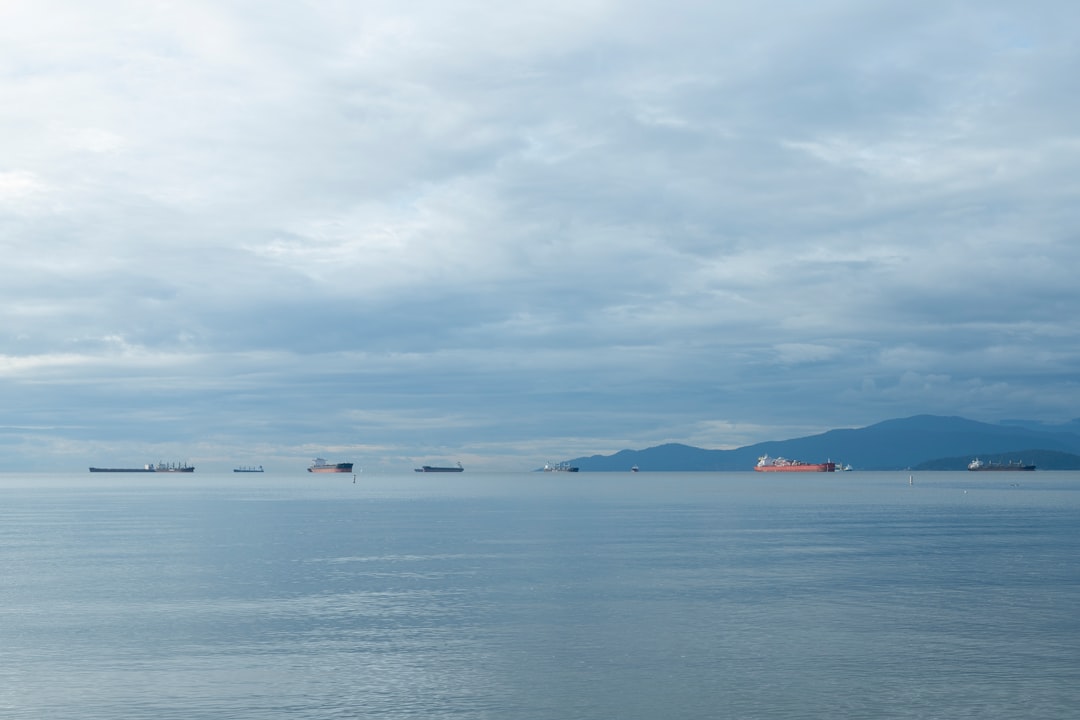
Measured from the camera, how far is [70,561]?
74.9 metres

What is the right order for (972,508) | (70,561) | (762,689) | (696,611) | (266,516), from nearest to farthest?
1. (762,689)
2. (696,611)
3. (70,561)
4. (266,516)
5. (972,508)

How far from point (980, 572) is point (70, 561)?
2460 inches

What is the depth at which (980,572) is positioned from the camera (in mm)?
63875

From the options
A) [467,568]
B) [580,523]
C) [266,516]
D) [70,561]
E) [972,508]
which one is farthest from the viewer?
[972,508]

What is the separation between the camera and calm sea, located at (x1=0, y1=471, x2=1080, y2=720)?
33.1 metres

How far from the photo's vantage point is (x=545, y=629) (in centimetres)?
4509

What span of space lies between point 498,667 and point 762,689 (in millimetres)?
9643

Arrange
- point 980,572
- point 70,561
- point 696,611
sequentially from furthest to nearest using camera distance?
point 70,561
point 980,572
point 696,611

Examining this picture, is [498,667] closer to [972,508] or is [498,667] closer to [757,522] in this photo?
[757,522]

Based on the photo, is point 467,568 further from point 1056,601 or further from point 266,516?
point 266,516

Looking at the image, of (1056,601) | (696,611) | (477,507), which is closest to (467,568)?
(696,611)

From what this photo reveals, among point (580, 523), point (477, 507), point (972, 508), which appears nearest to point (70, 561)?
point (580, 523)

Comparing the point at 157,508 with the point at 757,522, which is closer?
the point at 757,522

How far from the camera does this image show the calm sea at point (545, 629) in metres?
33.1
